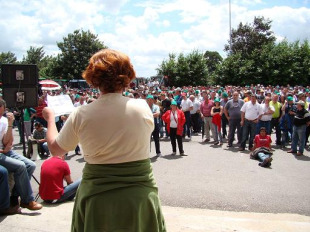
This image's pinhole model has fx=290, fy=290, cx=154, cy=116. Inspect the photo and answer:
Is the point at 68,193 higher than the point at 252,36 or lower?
lower

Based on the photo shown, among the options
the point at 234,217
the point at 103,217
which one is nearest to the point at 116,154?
the point at 103,217

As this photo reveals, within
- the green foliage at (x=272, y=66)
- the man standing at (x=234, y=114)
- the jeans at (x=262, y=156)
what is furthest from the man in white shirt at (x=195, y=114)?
the green foliage at (x=272, y=66)

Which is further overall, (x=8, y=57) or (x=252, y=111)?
(x=8, y=57)

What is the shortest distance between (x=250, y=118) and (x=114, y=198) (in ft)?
27.9

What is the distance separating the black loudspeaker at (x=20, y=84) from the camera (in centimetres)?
562

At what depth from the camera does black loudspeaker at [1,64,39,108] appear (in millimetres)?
5621

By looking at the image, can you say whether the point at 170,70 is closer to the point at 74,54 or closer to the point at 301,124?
the point at 74,54

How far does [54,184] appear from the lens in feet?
16.0

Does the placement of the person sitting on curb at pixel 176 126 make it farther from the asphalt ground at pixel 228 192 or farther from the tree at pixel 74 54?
the tree at pixel 74 54

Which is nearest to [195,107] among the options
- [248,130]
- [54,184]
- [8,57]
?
[248,130]

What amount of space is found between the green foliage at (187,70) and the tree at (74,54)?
17174 mm

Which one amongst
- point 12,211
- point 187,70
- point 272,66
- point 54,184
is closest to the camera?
point 12,211

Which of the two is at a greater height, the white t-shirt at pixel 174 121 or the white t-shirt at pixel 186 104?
the white t-shirt at pixel 186 104

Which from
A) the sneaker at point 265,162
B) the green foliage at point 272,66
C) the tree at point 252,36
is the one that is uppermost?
the tree at point 252,36
